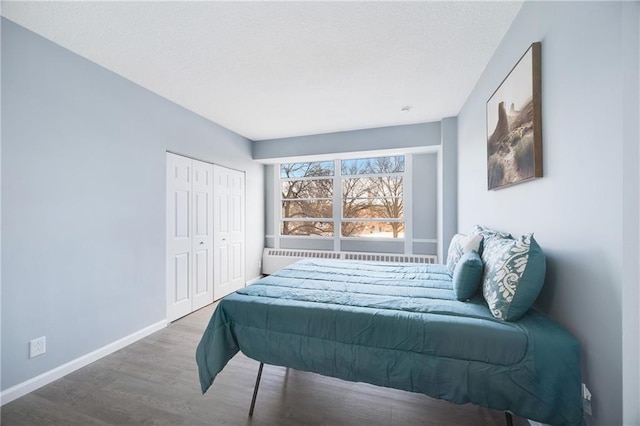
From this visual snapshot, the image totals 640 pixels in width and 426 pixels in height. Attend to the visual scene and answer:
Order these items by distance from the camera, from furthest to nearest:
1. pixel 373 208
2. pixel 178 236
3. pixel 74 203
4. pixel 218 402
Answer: pixel 373 208, pixel 178 236, pixel 74 203, pixel 218 402

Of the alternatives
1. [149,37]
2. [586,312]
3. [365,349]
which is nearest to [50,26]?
[149,37]

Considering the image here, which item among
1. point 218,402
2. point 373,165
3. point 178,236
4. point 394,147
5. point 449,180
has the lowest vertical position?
point 218,402

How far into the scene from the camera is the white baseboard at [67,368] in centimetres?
177

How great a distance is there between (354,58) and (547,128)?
1507 millimetres

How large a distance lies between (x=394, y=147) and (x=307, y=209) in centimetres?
196

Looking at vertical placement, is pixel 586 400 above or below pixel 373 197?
below

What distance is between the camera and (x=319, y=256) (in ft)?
15.1

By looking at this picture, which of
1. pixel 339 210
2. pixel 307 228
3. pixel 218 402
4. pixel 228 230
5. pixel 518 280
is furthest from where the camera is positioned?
pixel 307 228

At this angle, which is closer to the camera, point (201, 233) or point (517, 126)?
point (517, 126)

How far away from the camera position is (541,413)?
1.14 meters

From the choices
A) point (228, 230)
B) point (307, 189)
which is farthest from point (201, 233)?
point (307, 189)

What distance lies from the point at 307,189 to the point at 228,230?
1.67 m

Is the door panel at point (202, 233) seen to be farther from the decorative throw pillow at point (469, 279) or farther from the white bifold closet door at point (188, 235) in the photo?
the decorative throw pillow at point (469, 279)

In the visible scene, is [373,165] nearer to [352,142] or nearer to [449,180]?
[352,142]
